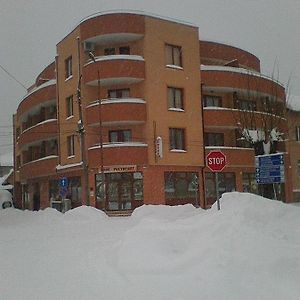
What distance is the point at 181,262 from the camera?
346 inches

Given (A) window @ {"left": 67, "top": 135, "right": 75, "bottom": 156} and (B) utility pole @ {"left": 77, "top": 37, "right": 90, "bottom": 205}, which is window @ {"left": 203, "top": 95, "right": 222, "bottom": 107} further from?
(A) window @ {"left": 67, "top": 135, "right": 75, "bottom": 156}

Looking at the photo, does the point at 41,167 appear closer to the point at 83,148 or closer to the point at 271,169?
the point at 83,148

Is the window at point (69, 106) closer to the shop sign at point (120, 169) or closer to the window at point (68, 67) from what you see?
the window at point (68, 67)

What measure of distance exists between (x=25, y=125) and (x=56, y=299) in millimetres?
40242

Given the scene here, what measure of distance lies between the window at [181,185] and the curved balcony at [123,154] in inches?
102

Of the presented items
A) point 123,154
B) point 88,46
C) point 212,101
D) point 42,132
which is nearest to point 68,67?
point 88,46

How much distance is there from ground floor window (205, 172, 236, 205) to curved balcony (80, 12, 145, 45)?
36.8 ft

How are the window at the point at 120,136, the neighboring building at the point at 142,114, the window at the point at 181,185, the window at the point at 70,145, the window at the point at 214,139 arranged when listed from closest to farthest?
the neighboring building at the point at 142,114
the window at the point at 120,136
the window at the point at 181,185
the window at the point at 70,145
the window at the point at 214,139

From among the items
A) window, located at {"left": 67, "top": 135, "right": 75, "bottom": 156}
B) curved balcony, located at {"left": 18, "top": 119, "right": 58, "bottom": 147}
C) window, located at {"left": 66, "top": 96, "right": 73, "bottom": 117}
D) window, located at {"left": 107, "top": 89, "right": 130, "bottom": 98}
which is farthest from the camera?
curved balcony, located at {"left": 18, "top": 119, "right": 58, "bottom": 147}

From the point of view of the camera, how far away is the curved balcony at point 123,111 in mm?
30141

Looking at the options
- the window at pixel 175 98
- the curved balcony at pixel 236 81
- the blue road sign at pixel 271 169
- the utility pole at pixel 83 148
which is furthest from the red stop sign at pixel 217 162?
the curved balcony at pixel 236 81

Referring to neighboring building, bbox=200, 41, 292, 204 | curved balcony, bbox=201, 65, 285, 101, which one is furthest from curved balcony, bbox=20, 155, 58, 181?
curved balcony, bbox=201, 65, 285, 101

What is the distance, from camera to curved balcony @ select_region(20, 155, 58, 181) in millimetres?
36772

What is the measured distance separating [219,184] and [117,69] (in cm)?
1160
